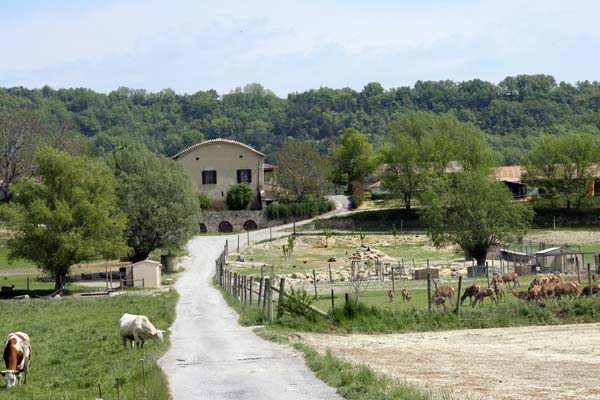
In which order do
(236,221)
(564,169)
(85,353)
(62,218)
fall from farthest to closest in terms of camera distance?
(236,221) < (564,169) < (62,218) < (85,353)

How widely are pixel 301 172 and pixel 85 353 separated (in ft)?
310

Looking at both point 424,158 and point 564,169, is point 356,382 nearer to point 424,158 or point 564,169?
point 424,158

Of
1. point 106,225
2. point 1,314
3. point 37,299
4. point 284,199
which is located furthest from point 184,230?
point 284,199

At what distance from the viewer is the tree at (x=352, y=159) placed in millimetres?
133375

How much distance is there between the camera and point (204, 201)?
113250 millimetres

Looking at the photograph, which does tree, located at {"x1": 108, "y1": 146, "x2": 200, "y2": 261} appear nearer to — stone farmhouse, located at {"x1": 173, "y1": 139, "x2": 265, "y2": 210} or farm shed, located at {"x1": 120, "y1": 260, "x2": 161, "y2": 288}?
farm shed, located at {"x1": 120, "y1": 260, "x2": 161, "y2": 288}

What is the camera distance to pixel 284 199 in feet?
396

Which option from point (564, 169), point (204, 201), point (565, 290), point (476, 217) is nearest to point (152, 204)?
point (476, 217)

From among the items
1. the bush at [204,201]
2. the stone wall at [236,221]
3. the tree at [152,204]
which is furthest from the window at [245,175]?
the tree at [152,204]

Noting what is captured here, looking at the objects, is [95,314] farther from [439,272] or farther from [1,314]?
[439,272]

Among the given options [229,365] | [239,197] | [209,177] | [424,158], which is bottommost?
[229,365]

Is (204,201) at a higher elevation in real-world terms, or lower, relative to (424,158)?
lower

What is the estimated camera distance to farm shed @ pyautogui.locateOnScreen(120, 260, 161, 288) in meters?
63.5

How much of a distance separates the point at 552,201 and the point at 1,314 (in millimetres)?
78001
